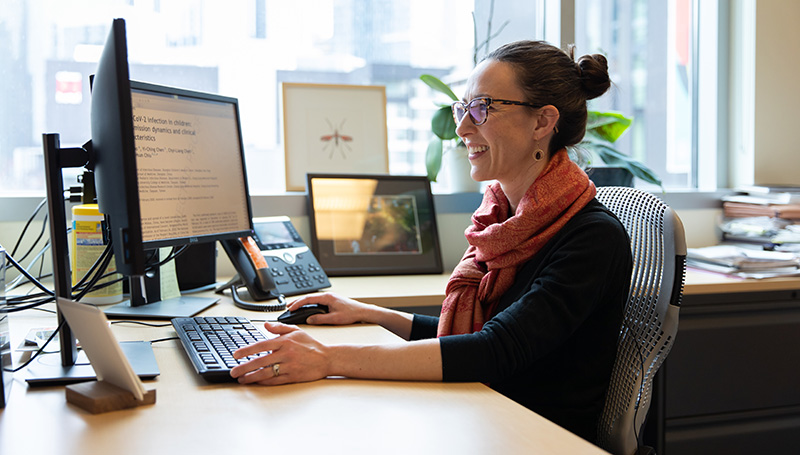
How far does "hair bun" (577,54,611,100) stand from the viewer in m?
1.40

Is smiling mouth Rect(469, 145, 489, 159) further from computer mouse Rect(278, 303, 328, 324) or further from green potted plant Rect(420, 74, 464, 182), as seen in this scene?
green potted plant Rect(420, 74, 464, 182)

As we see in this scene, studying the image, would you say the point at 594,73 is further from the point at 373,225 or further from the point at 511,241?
the point at 373,225

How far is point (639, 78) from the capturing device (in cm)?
298

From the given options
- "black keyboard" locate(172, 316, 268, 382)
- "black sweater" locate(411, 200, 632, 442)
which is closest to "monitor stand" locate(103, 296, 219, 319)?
"black keyboard" locate(172, 316, 268, 382)

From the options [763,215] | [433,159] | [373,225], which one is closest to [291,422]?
[373,225]

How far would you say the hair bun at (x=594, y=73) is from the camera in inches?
55.1

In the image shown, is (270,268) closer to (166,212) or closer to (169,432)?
(166,212)

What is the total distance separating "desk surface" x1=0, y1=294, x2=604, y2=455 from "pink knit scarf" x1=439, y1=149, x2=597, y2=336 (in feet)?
1.31

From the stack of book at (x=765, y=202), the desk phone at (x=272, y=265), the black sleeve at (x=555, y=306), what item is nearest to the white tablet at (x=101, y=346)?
the black sleeve at (x=555, y=306)

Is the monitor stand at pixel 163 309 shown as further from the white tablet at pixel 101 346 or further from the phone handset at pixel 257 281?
the white tablet at pixel 101 346

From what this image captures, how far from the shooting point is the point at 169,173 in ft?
4.58

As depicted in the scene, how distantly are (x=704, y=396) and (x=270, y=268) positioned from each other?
1331 millimetres

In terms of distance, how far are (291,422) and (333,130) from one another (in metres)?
1.67

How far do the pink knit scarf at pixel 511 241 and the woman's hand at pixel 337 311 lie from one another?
0.17 metres
